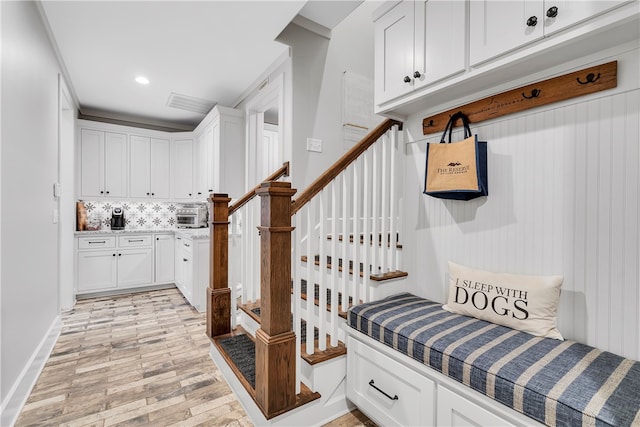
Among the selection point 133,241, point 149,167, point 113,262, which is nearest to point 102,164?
point 149,167

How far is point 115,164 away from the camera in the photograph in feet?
14.6

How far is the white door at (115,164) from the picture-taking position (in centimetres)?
438

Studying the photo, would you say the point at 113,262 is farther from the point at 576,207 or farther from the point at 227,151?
the point at 576,207

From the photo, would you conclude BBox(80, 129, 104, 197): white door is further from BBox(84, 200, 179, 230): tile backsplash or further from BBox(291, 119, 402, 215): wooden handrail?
BBox(291, 119, 402, 215): wooden handrail

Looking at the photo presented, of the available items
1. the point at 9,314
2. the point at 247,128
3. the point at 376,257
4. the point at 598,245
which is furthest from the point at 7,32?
the point at 598,245

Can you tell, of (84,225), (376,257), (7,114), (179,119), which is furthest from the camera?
(179,119)

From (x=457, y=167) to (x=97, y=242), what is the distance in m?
4.47

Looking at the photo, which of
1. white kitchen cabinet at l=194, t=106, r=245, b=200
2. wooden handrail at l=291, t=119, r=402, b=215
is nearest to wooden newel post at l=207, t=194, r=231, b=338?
A: wooden handrail at l=291, t=119, r=402, b=215

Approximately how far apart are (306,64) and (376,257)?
195 centimetres

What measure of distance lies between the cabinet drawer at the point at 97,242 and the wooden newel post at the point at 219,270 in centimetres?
262

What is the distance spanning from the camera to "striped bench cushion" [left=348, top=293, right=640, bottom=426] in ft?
2.97

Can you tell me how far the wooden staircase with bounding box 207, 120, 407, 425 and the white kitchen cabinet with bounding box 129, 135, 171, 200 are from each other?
2909 mm

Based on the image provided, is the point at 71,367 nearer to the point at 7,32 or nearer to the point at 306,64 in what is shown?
the point at 7,32

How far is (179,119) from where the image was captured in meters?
4.85
